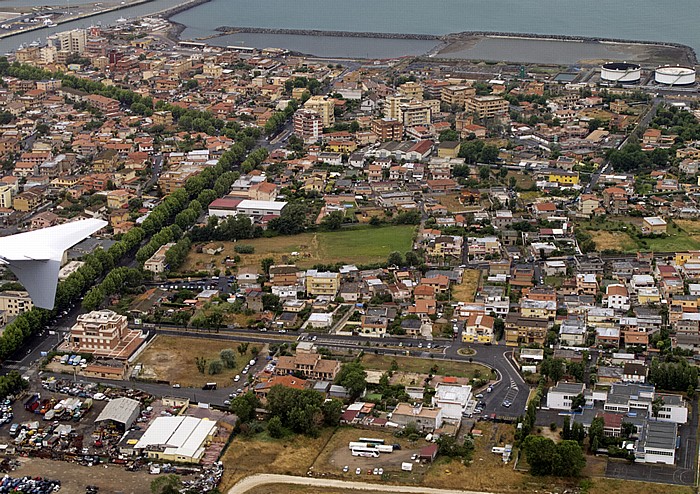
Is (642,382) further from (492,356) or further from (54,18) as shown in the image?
(54,18)

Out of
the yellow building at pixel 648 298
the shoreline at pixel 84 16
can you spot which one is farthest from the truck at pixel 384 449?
the shoreline at pixel 84 16

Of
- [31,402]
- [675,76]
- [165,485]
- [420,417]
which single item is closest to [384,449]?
[420,417]

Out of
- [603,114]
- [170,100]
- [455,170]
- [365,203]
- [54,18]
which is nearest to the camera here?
[365,203]

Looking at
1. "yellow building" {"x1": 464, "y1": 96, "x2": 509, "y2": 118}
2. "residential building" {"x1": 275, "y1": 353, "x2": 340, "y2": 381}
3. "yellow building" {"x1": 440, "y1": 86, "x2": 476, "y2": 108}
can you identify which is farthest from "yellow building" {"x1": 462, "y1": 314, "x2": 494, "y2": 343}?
"yellow building" {"x1": 440, "y1": 86, "x2": 476, "y2": 108}

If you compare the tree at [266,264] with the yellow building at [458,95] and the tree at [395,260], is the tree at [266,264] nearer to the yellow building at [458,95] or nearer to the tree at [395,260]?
the tree at [395,260]

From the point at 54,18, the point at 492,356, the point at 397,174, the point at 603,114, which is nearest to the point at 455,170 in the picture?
the point at 397,174

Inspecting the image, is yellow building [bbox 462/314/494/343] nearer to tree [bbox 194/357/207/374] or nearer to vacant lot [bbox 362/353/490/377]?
vacant lot [bbox 362/353/490/377]

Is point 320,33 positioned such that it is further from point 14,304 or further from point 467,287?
point 14,304
